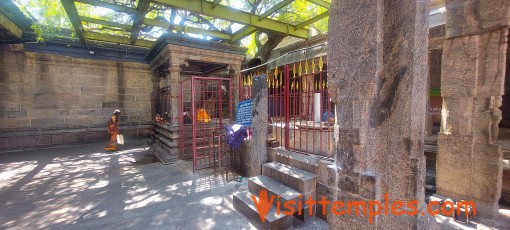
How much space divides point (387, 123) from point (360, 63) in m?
0.68

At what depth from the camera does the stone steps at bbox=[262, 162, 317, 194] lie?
3.53 metres

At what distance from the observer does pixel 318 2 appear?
6.56m

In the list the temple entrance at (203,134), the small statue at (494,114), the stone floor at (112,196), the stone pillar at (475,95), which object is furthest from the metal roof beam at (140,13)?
the small statue at (494,114)

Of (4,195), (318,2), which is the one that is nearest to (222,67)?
(318,2)

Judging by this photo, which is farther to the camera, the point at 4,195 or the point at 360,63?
the point at 4,195

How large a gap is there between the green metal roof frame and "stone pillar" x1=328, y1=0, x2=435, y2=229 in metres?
4.82

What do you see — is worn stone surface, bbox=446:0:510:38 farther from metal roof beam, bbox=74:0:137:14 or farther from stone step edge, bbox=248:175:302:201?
metal roof beam, bbox=74:0:137:14

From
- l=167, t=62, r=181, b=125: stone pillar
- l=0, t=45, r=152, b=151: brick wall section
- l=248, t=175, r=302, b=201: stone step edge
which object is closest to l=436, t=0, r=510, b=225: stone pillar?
l=248, t=175, r=302, b=201: stone step edge

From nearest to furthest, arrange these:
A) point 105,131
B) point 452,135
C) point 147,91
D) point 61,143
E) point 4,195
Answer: point 452,135 → point 4,195 → point 61,143 → point 105,131 → point 147,91

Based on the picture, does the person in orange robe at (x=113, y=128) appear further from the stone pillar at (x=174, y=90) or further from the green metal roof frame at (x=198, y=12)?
the green metal roof frame at (x=198, y=12)

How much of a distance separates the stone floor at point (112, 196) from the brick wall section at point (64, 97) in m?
2.41

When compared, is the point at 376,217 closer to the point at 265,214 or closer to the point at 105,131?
the point at 265,214

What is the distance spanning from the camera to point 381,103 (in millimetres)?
2287

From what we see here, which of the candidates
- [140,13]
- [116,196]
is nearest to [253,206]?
[116,196]
